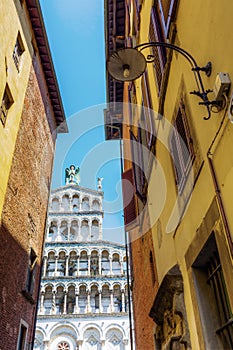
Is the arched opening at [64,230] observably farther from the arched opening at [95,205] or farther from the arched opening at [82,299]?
the arched opening at [82,299]

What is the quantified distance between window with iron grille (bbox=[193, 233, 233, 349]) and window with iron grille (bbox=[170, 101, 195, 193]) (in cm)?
114

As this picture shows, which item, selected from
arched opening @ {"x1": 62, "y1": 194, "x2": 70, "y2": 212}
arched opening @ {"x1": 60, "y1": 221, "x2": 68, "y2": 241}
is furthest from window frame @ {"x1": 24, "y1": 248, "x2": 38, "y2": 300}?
arched opening @ {"x1": 62, "y1": 194, "x2": 70, "y2": 212}

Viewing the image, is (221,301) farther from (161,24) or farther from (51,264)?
(51,264)

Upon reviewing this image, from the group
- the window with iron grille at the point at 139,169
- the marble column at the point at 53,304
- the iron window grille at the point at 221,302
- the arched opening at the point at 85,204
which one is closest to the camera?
the iron window grille at the point at 221,302

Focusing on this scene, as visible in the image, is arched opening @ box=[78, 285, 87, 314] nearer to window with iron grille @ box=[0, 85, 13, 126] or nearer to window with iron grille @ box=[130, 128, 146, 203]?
window with iron grille @ box=[130, 128, 146, 203]

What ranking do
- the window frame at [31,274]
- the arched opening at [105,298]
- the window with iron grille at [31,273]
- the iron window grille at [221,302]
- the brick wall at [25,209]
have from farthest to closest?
the arched opening at [105,298]
the window with iron grille at [31,273]
the window frame at [31,274]
the brick wall at [25,209]
the iron window grille at [221,302]

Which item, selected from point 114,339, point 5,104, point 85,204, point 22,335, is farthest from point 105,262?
point 5,104

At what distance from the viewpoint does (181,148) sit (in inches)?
194

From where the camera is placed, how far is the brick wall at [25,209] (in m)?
9.25

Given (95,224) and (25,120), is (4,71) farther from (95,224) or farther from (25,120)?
(95,224)

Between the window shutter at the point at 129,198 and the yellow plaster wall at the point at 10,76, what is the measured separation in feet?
15.1

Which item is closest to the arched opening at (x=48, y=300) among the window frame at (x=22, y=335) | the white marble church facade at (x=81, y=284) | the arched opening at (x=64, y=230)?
the white marble church facade at (x=81, y=284)

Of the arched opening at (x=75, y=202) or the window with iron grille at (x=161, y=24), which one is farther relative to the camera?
the arched opening at (x=75, y=202)

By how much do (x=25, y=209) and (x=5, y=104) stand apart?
3644 millimetres
